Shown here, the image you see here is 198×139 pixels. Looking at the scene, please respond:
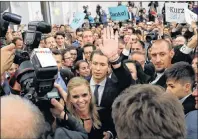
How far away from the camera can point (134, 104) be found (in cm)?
143

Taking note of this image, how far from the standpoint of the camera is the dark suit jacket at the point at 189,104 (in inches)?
95.6

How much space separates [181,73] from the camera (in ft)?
9.21

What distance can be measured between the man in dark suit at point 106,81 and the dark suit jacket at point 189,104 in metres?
0.46

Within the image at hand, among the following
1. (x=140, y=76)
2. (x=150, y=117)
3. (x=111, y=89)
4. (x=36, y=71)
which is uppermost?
(x=36, y=71)

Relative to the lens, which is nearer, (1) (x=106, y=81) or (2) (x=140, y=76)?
(1) (x=106, y=81)

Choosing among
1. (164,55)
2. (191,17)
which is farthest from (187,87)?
(191,17)

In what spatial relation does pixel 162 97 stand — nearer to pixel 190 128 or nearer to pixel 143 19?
pixel 190 128

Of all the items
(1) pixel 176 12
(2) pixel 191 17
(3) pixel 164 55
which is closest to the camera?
(3) pixel 164 55

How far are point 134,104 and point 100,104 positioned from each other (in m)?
1.59

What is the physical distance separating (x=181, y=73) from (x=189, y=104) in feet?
1.26

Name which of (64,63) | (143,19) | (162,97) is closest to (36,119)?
(162,97)

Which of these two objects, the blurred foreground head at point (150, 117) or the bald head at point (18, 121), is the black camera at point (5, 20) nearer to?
the bald head at point (18, 121)

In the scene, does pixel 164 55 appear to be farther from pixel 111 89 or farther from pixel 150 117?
pixel 150 117

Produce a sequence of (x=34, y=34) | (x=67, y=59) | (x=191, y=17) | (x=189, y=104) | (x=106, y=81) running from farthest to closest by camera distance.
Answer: (x=67, y=59) < (x=191, y=17) < (x=106, y=81) < (x=189, y=104) < (x=34, y=34)
